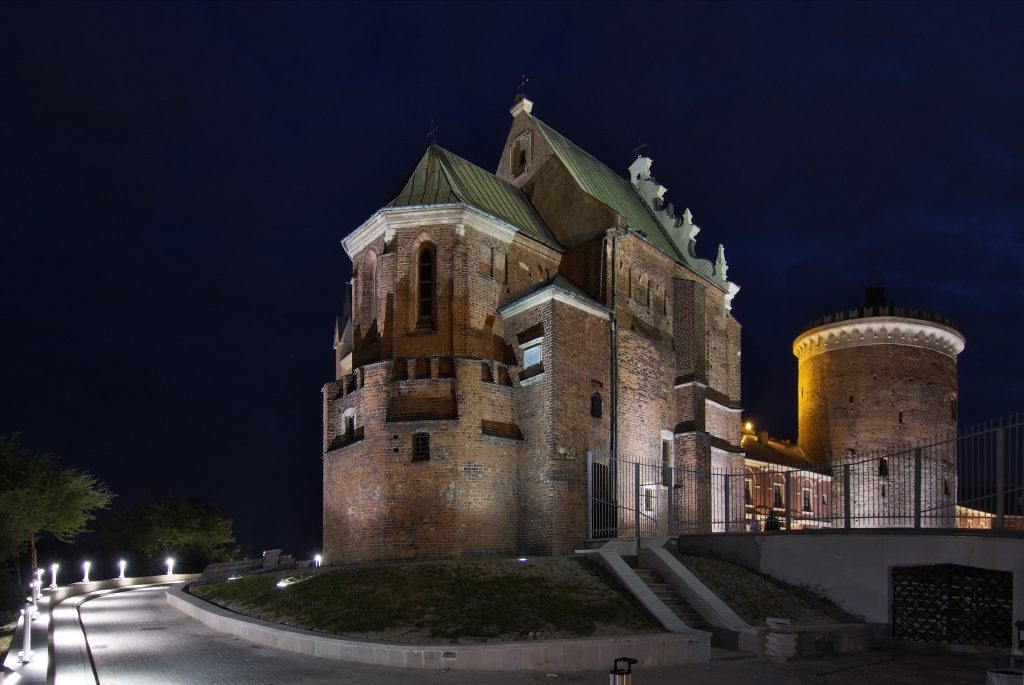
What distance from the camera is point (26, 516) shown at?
29.9 metres

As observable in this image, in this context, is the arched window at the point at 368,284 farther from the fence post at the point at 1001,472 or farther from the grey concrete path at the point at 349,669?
the fence post at the point at 1001,472

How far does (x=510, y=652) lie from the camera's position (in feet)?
44.8

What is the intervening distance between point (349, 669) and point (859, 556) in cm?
1155

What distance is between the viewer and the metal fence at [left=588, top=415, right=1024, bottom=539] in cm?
1819

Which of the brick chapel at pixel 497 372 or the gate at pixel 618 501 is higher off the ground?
the brick chapel at pixel 497 372

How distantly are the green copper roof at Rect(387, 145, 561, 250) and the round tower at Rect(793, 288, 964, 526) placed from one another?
2033 centimetres

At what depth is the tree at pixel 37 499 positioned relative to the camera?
29156mm

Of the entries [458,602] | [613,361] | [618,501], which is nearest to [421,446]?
[618,501]

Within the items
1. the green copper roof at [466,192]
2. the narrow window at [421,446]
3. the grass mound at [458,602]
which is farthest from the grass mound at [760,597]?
the green copper roof at [466,192]

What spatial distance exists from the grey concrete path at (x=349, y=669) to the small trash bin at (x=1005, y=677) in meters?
2.96

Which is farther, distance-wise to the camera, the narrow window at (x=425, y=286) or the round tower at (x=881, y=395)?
the round tower at (x=881, y=395)

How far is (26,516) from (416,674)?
72.9 feet

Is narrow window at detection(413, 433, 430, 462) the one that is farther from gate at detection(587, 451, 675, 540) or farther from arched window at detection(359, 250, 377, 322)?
arched window at detection(359, 250, 377, 322)

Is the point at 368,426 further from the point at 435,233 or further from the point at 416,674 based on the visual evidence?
the point at 416,674
